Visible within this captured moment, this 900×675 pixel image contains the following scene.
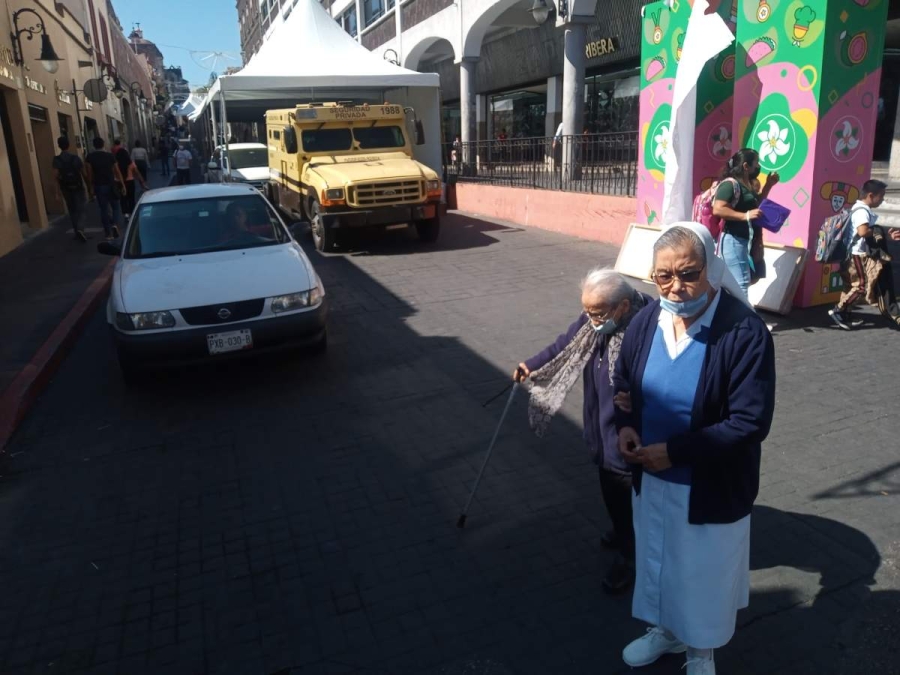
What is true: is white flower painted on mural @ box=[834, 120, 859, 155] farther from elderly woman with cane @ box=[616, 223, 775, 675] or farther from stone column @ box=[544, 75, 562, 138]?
stone column @ box=[544, 75, 562, 138]

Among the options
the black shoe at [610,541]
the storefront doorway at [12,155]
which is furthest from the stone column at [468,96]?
the black shoe at [610,541]

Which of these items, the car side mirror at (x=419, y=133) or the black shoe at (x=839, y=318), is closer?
the black shoe at (x=839, y=318)

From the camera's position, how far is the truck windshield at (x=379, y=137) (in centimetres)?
1302

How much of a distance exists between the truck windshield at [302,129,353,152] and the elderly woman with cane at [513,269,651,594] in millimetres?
10352

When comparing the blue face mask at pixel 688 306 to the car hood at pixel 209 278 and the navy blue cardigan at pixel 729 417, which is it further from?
the car hood at pixel 209 278

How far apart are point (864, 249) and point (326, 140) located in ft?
30.2

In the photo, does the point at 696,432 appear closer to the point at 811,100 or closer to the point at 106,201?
the point at 811,100

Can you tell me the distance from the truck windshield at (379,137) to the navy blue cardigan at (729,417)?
11.5 m

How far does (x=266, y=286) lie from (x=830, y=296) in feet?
19.5

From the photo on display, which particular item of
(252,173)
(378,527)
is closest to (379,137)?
(252,173)

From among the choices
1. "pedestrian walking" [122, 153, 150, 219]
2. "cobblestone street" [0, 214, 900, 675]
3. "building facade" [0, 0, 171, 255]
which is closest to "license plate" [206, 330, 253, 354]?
"cobblestone street" [0, 214, 900, 675]

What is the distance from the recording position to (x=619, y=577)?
3154 millimetres

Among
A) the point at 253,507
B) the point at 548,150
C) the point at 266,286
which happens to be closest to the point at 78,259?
the point at 266,286

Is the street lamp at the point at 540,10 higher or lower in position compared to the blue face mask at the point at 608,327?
higher
